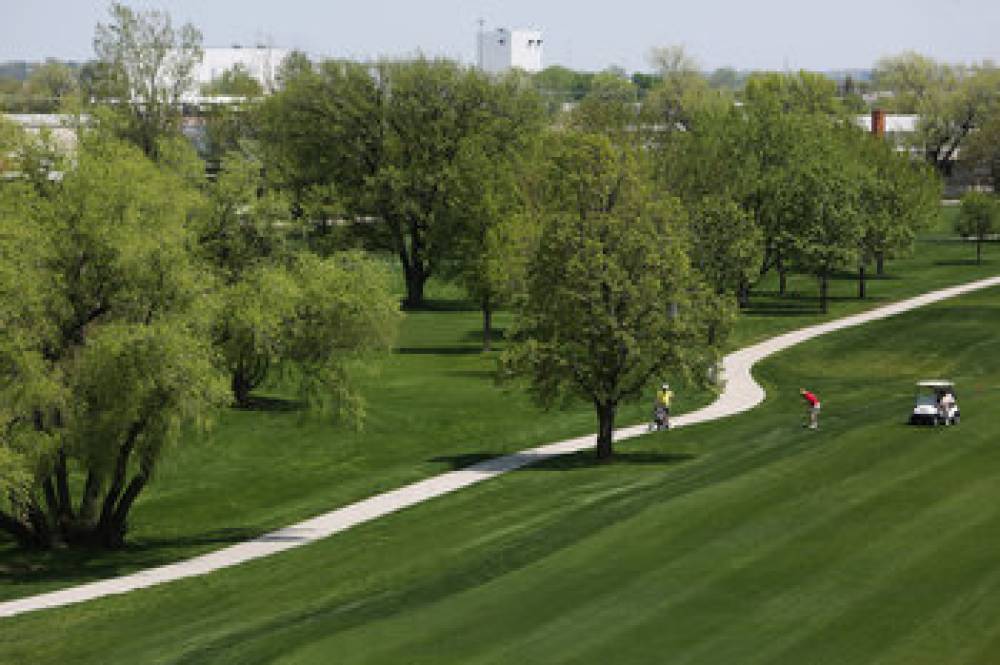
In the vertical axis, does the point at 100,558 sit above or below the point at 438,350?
below

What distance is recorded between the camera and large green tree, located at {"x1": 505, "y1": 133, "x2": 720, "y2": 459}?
160ft

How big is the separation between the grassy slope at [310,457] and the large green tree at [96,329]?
2.40 metres

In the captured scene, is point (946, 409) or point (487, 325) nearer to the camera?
point (946, 409)

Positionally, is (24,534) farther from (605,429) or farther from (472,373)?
(472,373)

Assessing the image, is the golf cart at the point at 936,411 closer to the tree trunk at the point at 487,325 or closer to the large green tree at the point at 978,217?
the tree trunk at the point at 487,325

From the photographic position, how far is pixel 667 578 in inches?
1232

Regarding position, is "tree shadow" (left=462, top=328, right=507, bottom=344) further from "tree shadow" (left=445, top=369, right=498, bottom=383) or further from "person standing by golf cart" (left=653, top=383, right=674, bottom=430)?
"person standing by golf cart" (left=653, top=383, right=674, bottom=430)

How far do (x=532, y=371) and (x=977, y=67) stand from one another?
522 feet

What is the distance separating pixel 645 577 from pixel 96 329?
16.2 m

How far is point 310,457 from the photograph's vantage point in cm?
5500

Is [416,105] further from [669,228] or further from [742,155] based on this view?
[669,228]

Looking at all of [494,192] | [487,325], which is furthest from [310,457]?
[494,192]

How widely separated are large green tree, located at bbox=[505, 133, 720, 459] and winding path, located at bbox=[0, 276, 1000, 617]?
3.26 meters

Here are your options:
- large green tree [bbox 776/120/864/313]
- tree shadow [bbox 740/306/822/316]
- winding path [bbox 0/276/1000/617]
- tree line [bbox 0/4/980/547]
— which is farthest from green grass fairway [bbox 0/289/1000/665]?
large green tree [bbox 776/120/864/313]
